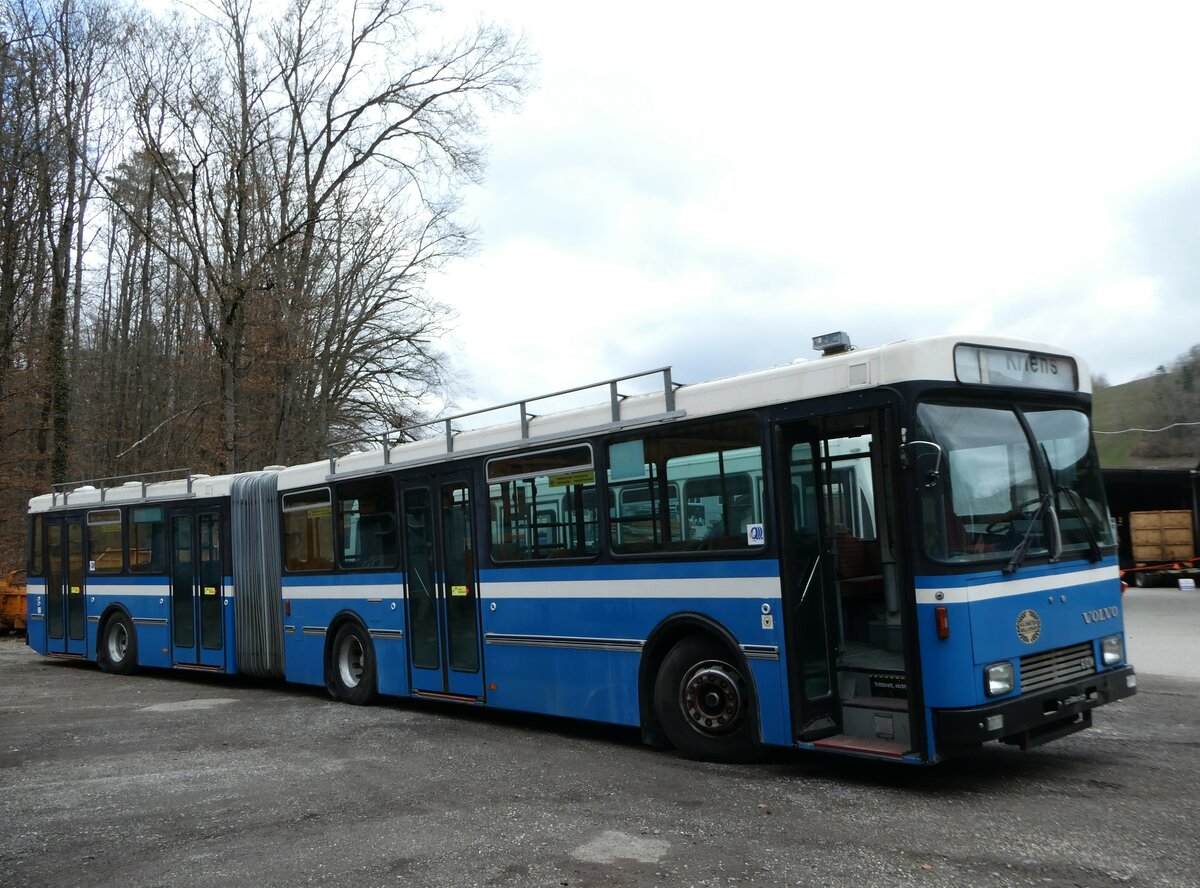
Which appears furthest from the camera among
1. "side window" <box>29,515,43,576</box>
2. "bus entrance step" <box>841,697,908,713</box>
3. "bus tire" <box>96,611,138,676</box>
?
"side window" <box>29,515,43,576</box>

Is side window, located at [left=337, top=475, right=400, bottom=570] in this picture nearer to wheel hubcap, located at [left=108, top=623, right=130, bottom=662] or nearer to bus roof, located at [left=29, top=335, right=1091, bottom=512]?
bus roof, located at [left=29, top=335, right=1091, bottom=512]

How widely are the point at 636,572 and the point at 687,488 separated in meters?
0.90

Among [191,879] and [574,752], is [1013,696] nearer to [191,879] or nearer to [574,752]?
[574,752]

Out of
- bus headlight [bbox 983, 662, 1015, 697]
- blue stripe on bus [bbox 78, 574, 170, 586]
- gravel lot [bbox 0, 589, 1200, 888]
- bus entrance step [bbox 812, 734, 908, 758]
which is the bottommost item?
gravel lot [bbox 0, 589, 1200, 888]

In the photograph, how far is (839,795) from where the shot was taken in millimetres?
6953

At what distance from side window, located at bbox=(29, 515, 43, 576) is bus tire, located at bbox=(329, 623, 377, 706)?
8.62 m

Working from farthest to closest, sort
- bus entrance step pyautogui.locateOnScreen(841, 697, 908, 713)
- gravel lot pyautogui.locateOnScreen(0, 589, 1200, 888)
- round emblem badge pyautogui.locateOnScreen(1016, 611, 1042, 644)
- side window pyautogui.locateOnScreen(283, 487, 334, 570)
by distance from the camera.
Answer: side window pyautogui.locateOnScreen(283, 487, 334, 570) → bus entrance step pyautogui.locateOnScreen(841, 697, 908, 713) → round emblem badge pyautogui.locateOnScreen(1016, 611, 1042, 644) → gravel lot pyautogui.locateOnScreen(0, 589, 1200, 888)

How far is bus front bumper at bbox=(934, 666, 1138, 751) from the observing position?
6.46 m

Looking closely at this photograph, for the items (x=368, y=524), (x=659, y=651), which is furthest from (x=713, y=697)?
(x=368, y=524)

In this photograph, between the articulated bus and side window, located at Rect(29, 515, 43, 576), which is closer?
the articulated bus

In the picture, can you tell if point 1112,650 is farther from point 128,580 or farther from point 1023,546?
point 128,580

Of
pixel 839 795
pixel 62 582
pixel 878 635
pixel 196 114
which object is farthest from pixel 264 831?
pixel 196 114

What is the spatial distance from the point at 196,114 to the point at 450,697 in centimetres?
2023

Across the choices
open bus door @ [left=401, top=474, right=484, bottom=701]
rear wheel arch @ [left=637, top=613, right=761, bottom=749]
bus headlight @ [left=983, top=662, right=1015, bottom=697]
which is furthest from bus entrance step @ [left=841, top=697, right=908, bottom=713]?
open bus door @ [left=401, top=474, right=484, bottom=701]
